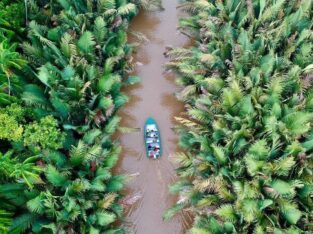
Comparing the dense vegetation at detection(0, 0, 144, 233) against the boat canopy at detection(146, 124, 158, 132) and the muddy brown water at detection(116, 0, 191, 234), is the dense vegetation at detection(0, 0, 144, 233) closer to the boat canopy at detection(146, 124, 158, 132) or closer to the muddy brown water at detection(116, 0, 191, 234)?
the muddy brown water at detection(116, 0, 191, 234)

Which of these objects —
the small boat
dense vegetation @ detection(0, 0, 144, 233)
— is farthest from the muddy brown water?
dense vegetation @ detection(0, 0, 144, 233)

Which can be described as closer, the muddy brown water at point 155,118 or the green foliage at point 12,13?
the muddy brown water at point 155,118

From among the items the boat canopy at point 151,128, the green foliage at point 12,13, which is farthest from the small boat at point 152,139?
the green foliage at point 12,13

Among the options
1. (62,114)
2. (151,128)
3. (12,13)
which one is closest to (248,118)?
(151,128)

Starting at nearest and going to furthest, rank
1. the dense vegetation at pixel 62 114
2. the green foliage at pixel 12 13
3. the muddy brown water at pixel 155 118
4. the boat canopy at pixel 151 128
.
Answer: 1. the dense vegetation at pixel 62 114
2. the muddy brown water at pixel 155 118
3. the green foliage at pixel 12 13
4. the boat canopy at pixel 151 128

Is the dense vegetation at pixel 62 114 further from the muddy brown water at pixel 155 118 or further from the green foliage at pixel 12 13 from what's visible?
the muddy brown water at pixel 155 118

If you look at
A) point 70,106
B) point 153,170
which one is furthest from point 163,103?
point 70,106

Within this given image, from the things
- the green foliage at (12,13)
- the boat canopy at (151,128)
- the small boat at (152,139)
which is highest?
the green foliage at (12,13)
